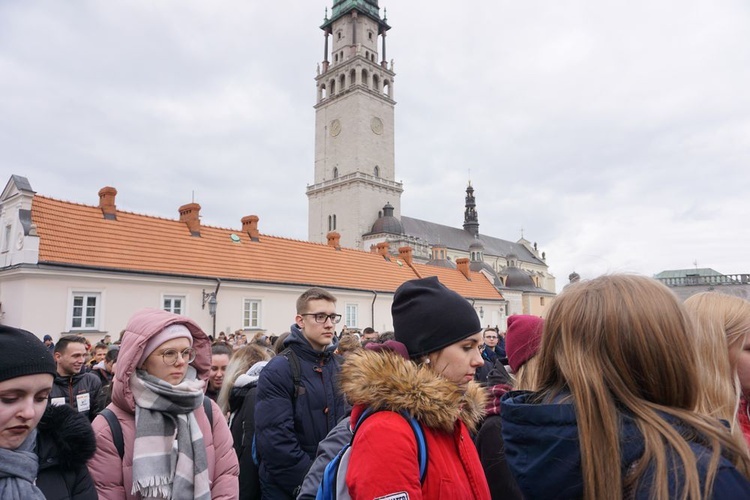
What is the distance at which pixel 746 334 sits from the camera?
2602 millimetres

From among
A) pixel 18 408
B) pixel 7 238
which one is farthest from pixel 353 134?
pixel 18 408

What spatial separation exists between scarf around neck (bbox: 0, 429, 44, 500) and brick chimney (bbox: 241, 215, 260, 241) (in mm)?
22741

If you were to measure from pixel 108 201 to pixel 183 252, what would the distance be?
12.3ft

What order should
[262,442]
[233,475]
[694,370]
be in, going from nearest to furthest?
[694,370], [233,475], [262,442]

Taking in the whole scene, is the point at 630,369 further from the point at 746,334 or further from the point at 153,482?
the point at 153,482

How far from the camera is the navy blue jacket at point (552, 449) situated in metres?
1.41

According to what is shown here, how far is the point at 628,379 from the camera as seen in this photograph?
1527mm

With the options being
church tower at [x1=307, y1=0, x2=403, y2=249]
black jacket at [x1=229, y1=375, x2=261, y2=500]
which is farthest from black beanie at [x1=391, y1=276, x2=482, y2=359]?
church tower at [x1=307, y1=0, x2=403, y2=249]

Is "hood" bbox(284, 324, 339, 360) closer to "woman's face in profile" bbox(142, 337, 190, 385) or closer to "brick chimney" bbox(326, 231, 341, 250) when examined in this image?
"woman's face in profile" bbox(142, 337, 190, 385)

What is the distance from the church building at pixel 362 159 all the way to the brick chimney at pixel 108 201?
121 ft

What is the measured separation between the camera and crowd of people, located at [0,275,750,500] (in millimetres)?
1425

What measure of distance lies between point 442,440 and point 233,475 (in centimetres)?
193

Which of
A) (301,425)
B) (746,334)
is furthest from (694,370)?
(301,425)

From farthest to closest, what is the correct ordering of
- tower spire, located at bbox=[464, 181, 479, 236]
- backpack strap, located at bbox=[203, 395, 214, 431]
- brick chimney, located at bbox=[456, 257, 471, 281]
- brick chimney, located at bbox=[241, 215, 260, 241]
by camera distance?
tower spire, located at bbox=[464, 181, 479, 236] < brick chimney, located at bbox=[456, 257, 471, 281] < brick chimney, located at bbox=[241, 215, 260, 241] < backpack strap, located at bbox=[203, 395, 214, 431]
